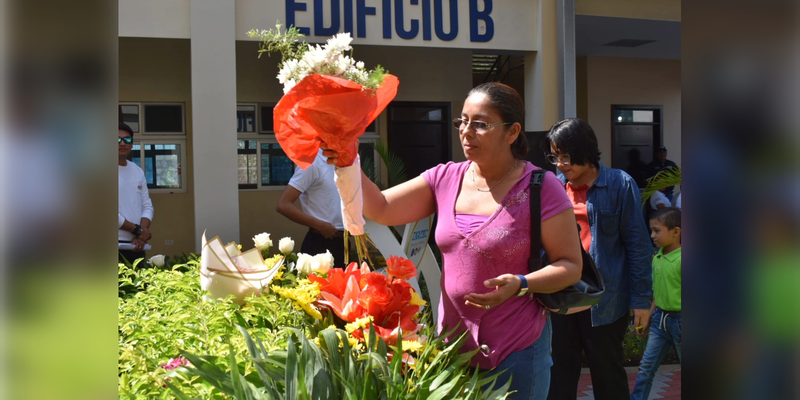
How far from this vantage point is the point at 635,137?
39.7 feet

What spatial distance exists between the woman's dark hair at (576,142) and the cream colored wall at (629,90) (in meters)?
8.56

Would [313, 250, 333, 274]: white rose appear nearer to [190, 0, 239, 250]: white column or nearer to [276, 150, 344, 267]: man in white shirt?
[276, 150, 344, 267]: man in white shirt

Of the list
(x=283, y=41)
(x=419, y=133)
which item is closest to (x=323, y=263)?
(x=283, y=41)

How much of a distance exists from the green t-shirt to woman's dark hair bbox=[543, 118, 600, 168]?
1.17 m

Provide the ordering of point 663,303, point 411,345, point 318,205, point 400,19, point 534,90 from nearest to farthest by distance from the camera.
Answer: point 411,345 < point 663,303 < point 318,205 < point 400,19 < point 534,90

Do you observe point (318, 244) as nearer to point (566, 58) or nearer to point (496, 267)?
point (496, 267)

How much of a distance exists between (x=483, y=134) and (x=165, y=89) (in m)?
8.18

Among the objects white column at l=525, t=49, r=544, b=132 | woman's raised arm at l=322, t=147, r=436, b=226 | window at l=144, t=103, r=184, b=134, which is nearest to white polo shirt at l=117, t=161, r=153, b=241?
woman's raised arm at l=322, t=147, r=436, b=226

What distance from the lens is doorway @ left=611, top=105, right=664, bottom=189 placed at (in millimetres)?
11969

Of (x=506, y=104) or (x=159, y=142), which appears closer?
(x=506, y=104)

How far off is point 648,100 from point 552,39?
4557mm

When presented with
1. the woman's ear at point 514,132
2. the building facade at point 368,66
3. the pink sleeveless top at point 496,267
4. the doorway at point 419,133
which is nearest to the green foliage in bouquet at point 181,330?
the pink sleeveless top at point 496,267

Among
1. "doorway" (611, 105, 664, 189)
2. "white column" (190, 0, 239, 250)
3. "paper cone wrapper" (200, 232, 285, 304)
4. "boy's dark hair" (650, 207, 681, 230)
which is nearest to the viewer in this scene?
"paper cone wrapper" (200, 232, 285, 304)

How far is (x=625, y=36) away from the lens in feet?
33.3
